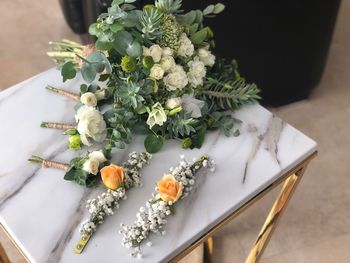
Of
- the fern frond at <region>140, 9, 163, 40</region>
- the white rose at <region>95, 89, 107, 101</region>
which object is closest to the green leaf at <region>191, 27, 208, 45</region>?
the fern frond at <region>140, 9, 163, 40</region>

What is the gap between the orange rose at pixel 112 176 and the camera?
2.77ft

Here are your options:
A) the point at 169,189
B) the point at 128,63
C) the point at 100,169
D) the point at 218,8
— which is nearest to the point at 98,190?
the point at 100,169

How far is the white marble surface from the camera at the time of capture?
0.81m

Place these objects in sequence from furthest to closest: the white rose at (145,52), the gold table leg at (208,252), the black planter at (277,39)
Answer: the black planter at (277,39) < the gold table leg at (208,252) < the white rose at (145,52)

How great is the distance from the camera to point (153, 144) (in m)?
0.94

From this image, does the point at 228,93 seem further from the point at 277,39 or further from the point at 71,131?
the point at 277,39

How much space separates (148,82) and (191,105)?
0.11m

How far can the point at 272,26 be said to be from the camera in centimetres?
153

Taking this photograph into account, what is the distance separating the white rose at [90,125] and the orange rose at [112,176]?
0.10 metres

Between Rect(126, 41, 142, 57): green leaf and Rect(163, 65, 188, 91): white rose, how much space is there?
0.08m

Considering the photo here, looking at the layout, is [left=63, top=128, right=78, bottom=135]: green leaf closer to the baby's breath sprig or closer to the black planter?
the baby's breath sprig

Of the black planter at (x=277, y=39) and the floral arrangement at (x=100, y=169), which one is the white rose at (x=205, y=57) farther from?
the black planter at (x=277, y=39)

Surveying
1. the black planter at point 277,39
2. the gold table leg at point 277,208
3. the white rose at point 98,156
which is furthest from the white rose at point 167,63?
the black planter at point 277,39

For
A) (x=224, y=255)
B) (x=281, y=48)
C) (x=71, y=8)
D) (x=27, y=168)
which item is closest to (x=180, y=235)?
(x=27, y=168)
